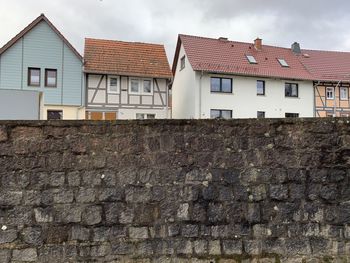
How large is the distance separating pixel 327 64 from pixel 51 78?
70.6 ft

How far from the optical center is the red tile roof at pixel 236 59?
2772 centimetres

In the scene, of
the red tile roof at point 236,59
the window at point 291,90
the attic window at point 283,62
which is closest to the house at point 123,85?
the red tile roof at point 236,59

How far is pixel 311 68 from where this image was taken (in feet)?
102

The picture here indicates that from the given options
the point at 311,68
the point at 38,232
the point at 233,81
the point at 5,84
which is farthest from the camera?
the point at 311,68

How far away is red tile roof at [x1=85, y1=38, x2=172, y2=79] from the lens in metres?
25.5

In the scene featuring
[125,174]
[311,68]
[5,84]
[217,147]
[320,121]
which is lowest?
[125,174]

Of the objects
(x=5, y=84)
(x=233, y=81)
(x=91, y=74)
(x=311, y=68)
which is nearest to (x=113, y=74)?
(x=91, y=74)

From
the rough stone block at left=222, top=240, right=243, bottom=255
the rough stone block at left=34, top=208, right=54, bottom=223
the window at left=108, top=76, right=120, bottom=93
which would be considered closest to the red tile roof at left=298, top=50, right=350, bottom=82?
the window at left=108, top=76, right=120, bottom=93

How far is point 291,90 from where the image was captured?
29578 mm

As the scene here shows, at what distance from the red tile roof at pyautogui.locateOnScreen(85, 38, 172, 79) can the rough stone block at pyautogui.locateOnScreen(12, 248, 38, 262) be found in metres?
22.0

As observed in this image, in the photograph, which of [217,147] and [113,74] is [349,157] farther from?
[113,74]

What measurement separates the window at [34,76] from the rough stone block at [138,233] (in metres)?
22.5

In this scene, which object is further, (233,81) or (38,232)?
(233,81)

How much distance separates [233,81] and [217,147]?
24607 mm
